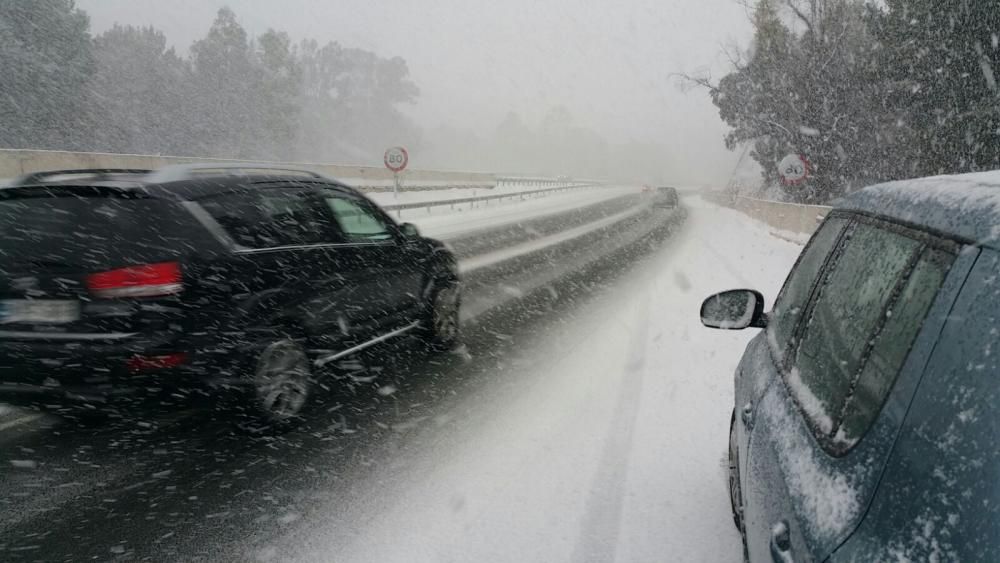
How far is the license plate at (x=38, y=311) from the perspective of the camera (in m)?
3.39

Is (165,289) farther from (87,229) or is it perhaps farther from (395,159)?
(395,159)

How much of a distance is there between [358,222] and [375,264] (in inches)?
23.9

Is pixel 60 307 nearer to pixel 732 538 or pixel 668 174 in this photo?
pixel 732 538

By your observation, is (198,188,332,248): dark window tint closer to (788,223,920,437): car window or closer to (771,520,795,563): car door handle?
(788,223,920,437): car window

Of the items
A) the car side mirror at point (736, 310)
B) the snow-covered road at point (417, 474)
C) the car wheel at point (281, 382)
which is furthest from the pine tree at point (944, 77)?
the car wheel at point (281, 382)

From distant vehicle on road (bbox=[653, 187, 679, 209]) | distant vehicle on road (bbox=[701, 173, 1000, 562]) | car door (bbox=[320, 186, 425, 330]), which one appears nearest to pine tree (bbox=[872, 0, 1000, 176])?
distant vehicle on road (bbox=[653, 187, 679, 209])

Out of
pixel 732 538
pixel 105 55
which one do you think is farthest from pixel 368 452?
pixel 105 55

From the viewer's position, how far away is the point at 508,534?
121 inches

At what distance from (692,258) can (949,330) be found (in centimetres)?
1450

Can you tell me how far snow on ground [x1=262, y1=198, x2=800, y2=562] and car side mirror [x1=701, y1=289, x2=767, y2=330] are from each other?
1.10 meters

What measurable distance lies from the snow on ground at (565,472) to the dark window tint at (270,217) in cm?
170

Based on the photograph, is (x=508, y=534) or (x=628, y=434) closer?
(x=508, y=534)

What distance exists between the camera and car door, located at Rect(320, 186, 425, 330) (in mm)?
4949

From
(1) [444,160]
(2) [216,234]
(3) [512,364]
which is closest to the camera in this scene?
(2) [216,234]
